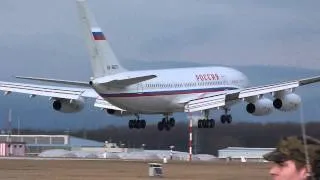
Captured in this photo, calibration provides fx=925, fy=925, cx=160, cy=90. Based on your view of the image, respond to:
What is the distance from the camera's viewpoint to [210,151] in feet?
315

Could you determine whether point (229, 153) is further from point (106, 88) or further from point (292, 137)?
point (292, 137)

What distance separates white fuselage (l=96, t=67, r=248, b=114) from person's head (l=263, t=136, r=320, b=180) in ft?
221

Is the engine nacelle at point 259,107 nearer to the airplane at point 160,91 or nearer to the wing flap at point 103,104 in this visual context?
the airplane at point 160,91

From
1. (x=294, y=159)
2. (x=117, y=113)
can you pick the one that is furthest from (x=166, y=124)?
(x=294, y=159)

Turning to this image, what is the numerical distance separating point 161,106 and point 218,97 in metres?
4.91

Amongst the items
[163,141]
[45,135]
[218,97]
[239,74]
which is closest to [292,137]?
[218,97]

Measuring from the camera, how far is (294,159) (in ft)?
15.2

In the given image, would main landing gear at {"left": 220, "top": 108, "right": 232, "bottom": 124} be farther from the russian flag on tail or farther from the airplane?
the russian flag on tail

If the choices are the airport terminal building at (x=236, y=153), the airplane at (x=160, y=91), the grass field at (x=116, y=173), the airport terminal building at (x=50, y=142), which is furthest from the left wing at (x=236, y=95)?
the airport terminal building at (x=50, y=142)

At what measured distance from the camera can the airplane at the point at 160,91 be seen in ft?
234

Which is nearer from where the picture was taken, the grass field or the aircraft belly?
the grass field

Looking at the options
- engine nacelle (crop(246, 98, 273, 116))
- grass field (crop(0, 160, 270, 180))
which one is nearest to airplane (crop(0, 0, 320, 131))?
engine nacelle (crop(246, 98, 273, 116))

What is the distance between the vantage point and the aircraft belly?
7220cm

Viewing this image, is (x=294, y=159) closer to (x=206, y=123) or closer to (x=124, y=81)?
(x=124, y=81)
